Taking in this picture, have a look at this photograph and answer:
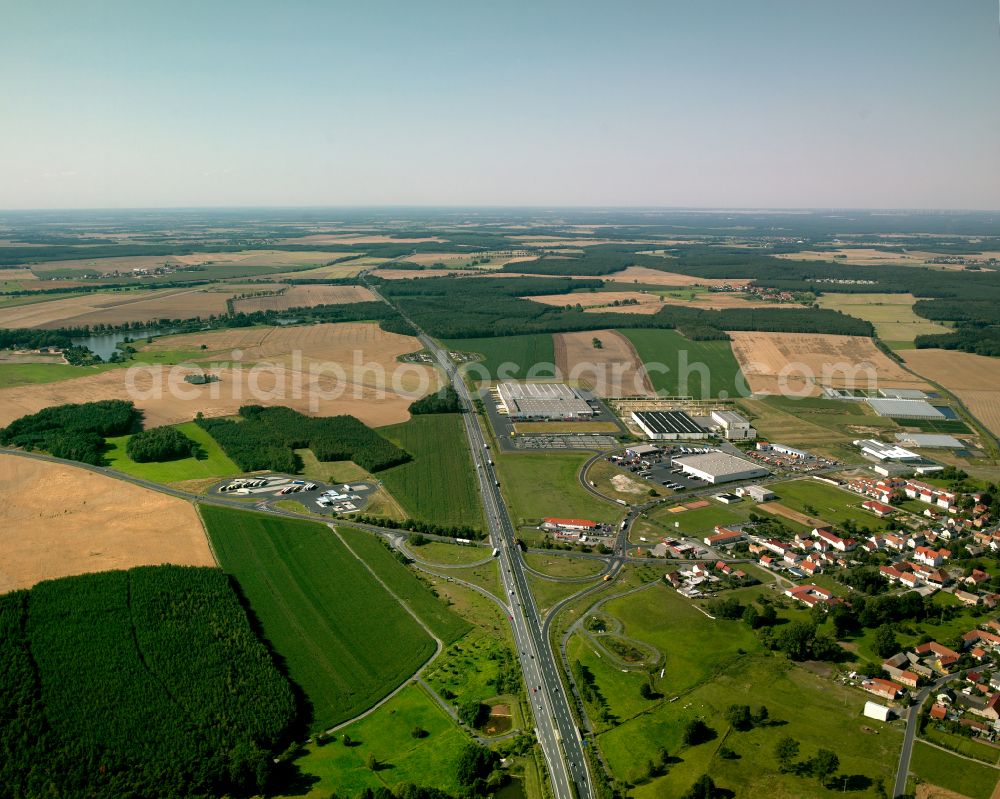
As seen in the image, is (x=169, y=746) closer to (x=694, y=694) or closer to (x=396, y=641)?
(x=396, y=641)

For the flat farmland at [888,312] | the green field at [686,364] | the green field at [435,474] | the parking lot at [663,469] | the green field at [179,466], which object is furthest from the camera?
the flat farmland at [888,312]

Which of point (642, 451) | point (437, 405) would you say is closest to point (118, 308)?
point (437, 405)

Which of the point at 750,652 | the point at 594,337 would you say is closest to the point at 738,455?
the point at 750,652

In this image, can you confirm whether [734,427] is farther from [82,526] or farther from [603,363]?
[82,526]

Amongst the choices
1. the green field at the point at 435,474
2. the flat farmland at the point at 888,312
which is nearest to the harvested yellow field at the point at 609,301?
the flat farmland at the point at 888,312

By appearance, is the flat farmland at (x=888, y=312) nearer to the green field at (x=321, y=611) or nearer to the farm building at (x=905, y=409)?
the farm building at (x=905, y=409)

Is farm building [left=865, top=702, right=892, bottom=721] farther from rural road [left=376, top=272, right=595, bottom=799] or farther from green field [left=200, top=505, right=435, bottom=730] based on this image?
green field [left=200, top=505, right=435, bottom=730]

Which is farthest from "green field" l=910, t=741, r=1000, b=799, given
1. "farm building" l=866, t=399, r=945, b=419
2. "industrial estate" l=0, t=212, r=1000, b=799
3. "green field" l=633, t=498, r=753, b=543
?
"farm building" l=866, t=399, r=945, b=419

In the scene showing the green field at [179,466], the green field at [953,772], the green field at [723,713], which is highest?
the green field at [179,466]
